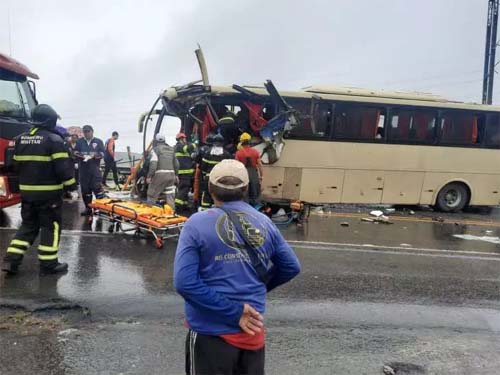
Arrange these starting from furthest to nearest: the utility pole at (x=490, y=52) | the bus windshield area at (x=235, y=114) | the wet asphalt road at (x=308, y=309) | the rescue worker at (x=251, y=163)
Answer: the utility pole at (x=490, y=52) < the bus windshield area at (x=235, y=114) < the rescue worker at (x=251, y=163) < the wet asphalt road at (x=308, y=309)

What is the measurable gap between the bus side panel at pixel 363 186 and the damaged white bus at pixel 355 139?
3cm

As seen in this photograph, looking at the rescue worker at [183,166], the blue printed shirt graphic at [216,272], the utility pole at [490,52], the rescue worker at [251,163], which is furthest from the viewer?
the utility pole at [490,52]

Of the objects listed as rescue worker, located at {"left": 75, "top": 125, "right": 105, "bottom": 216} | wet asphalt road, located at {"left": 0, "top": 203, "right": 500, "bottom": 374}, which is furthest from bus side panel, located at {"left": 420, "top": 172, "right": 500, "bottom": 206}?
rescue worker, located at {"left": 75, "top": 125, "right": 105, "bottom": 216}

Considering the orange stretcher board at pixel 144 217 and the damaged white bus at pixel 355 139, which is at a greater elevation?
the damaged white bus at pixel 355 139

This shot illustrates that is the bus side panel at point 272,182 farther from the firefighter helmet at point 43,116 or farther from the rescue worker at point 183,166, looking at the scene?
the firefighter helmet at point 43,116

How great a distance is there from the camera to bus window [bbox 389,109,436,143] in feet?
44.8

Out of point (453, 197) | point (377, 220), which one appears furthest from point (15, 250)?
point (453, 197)

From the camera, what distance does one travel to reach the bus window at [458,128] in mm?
14086

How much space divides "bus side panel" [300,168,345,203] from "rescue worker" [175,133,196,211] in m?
3.50

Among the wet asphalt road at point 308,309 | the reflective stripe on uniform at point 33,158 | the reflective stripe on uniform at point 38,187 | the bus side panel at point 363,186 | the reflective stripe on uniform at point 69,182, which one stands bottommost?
the wet asphalt road at point 308,309

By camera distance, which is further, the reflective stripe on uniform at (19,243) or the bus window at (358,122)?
the bus window at (358,122)

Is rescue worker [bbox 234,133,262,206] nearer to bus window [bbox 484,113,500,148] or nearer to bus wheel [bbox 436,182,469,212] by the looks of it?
bus wheel [bbox 436,182,469,212]

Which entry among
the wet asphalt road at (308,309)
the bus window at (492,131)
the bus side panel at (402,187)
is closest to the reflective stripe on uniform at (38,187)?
the wet asphalt road at (308,309)

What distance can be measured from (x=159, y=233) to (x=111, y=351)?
416 cm
